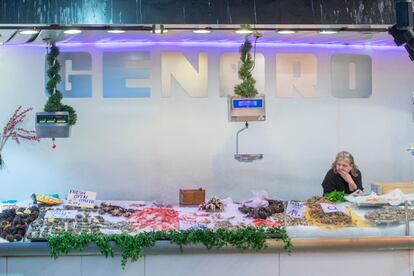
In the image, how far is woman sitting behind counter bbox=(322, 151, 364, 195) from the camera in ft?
20.1

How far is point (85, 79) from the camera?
713 centimetres

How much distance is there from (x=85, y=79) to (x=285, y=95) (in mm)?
2578

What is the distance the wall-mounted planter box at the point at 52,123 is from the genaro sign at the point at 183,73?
5.35 feet

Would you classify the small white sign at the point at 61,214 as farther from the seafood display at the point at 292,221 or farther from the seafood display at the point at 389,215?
the seafood display at the point at 389,215

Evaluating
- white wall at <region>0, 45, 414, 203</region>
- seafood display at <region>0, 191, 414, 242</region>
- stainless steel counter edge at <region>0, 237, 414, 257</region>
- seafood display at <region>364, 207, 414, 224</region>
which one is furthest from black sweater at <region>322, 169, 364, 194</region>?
stainless steel counter edge at <region>0, 237, 414, 257</region>

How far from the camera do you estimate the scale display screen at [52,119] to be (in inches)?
217

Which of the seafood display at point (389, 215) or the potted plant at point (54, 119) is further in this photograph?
the potted plant at point (54, 119)

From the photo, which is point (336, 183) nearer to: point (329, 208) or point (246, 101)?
point (329, 208)

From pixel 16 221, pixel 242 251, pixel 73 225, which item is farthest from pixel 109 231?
pixel 242 251

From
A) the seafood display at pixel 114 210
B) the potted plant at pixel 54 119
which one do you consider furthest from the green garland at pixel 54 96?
the seafood display at pixel 114 210

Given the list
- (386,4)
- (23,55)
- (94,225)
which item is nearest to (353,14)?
(386,4)

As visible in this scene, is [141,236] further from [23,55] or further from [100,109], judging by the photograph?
[23,55]

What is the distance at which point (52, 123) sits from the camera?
5.52m

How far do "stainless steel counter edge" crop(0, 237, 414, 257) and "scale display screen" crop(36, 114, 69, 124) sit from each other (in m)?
1.61
